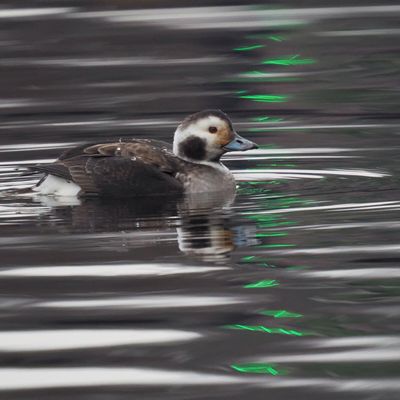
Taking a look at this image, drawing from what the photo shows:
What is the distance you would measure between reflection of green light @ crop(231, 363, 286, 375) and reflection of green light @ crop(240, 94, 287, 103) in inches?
337

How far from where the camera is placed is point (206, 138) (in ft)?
36.2

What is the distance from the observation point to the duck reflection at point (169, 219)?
8.72m

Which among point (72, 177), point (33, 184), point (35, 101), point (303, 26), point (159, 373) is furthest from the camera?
point (303, 26)

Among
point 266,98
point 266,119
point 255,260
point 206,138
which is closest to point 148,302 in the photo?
point 255,260

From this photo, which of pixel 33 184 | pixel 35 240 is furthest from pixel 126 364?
pixel 33 184

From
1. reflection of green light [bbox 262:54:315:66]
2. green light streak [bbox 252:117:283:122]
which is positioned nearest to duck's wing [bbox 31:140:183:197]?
green light streak [bbox 252:117:283:122]

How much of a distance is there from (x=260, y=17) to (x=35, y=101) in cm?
500

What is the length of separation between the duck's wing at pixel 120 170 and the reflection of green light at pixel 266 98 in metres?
4.03

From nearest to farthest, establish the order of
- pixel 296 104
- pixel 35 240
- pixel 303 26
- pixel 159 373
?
pixel 159 373 < pixel 35 240 < pixel 296 104 < pixel 303 26

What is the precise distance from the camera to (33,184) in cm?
1119

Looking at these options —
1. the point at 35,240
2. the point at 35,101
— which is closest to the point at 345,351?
the point at 35,240

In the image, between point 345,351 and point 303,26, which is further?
point 303,26

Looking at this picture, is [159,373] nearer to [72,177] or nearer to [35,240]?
[35,240]

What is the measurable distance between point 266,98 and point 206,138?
3.85 m
